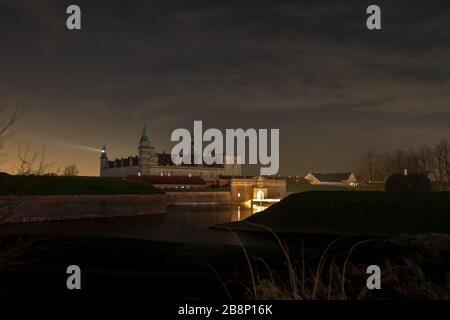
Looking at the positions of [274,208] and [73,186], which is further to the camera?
[73,186]

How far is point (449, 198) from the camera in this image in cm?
3778

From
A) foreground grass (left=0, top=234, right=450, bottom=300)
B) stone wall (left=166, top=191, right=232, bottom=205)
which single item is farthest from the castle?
foreground grass (left=0, top=234, right=450, bottom=300)

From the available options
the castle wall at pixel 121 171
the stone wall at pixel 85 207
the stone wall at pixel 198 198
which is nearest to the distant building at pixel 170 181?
the stone wall at pixel 198 198

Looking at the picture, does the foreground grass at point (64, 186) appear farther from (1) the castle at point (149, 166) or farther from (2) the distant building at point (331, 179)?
(2) the distant building at point (331, 179)

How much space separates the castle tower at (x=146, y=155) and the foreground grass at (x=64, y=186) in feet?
277

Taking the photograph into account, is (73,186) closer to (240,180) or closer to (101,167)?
(240,180)

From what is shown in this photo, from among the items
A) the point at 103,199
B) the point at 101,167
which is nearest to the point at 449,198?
the point at 103,199

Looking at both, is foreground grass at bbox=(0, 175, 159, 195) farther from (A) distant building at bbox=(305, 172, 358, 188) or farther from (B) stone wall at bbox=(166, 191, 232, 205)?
(A) distant building at bbox=(305, 172, 358, 188)

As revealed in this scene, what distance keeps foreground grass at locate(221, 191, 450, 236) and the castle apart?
10606 cm

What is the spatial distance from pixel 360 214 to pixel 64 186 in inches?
1462

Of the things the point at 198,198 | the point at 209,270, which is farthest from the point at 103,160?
the point at 209,270

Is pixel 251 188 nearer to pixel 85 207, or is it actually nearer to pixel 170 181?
pixel 170 181

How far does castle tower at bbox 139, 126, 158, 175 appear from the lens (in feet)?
491
